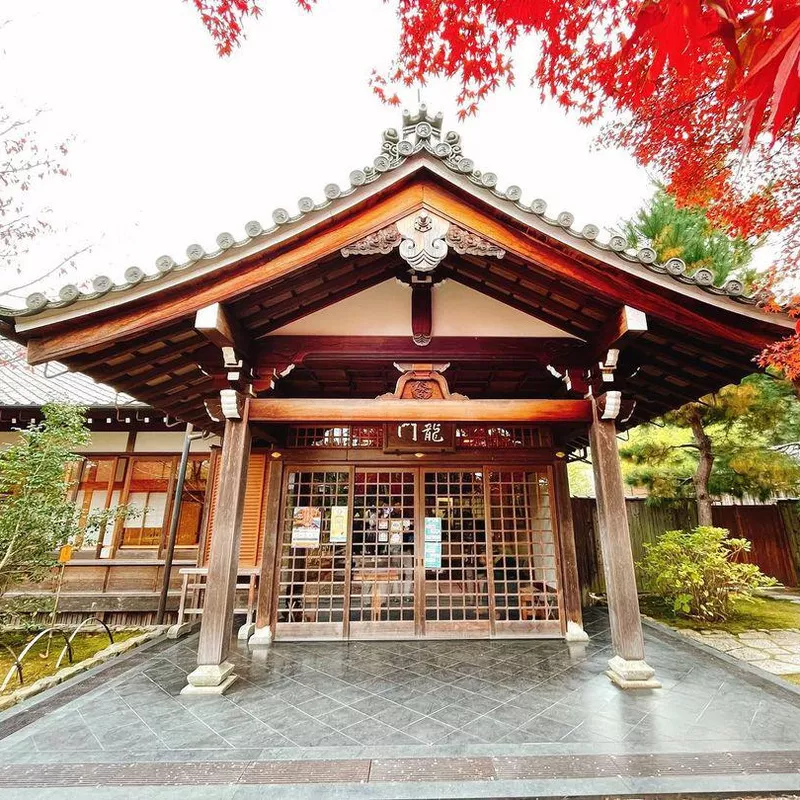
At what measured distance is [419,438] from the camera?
20.7 feet

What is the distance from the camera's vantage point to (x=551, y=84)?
4.74m

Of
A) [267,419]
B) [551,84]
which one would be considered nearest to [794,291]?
[551,84]

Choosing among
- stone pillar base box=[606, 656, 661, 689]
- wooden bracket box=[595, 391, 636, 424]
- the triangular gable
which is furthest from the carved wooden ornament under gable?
stone pillar base box=[606, 656, 661, 689]

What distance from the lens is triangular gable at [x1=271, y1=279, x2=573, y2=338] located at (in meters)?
4.75

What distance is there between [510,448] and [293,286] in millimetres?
4033

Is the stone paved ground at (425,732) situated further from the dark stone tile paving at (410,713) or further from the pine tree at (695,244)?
the pine tree at (695,244)

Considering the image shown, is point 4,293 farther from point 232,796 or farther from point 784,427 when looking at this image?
point 784,427

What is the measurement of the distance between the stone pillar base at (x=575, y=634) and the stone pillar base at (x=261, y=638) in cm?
420

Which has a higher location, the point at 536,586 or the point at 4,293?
the point at 4,293

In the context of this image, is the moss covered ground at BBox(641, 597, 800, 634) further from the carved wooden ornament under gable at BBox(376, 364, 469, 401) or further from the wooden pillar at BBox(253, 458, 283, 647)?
the wooden pillar at BBox(253, 458, 283, 647)

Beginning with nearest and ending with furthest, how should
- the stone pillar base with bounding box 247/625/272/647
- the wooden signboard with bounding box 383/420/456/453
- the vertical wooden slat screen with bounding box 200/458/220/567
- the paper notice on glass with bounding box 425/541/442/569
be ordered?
the stone pillar base with bounding box 247/625/272/647, the paper notice on glass with bounding box 425/541/442/569, the wooden signboard with bounding box 383/420/456/453, the vertical wooden slat screen with bounding box 200/458/220/567

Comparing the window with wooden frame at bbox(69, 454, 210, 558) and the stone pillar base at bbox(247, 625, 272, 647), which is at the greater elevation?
the window with wooden frame at bbox(69, 454, 210, 558)

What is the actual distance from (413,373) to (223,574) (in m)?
2.85

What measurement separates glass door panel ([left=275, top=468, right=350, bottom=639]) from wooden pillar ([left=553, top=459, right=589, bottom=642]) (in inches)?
128
